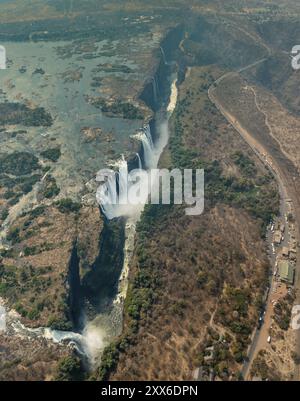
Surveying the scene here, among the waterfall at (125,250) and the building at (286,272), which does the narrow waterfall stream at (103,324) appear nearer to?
the waterfall at (125,250)

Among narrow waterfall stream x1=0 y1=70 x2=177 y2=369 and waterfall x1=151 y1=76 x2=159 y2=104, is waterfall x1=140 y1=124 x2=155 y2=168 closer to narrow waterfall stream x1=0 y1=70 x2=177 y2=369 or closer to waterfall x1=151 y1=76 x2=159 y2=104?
narrow waterfall stream x1=0 y1=70 x2=177 y2=369

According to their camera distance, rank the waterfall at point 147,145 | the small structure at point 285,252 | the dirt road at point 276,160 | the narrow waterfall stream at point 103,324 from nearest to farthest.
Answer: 1. the narrow waterfall stream at point 103,324
2. the small structure at point 285,252
3. the dirt road at point 276,160
4. the waterfall at point 147,145

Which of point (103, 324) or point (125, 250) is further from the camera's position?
point (125, 250)

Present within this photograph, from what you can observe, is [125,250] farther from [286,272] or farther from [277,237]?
[286,272]

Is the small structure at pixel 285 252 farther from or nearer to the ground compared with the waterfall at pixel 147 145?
nearer to the ground

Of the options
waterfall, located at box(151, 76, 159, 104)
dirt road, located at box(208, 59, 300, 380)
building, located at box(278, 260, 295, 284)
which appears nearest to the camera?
building, located at box(278, 260, 295, 284)

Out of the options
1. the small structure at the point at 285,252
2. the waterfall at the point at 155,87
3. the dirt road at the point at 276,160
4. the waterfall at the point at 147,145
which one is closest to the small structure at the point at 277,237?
the small structure at the point at 285,252

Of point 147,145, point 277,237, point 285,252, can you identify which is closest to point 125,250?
point 277,237

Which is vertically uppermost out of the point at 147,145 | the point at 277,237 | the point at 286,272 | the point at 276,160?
the point at 147,145

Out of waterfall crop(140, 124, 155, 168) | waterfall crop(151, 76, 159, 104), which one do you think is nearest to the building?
waterfall crop(140, 124, 155, 168)

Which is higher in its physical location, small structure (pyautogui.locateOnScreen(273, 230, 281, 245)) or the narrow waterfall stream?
small structure (pyautogui.locateOnScreen(273, 230, 281, 245))
